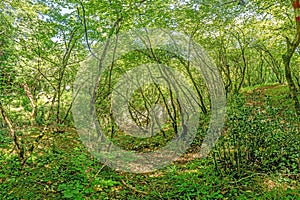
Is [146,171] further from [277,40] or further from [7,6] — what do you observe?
[277,40]

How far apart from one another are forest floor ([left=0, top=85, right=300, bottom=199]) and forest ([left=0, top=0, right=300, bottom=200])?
0.02 metres

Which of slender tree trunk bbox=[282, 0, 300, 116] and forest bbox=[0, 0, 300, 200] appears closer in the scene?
slender tree trunk bbox=[282, 0, 300, 116]

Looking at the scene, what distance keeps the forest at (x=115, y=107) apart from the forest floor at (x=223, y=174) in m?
0.02

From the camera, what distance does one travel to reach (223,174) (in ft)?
12.6

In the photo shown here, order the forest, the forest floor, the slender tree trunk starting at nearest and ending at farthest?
the slender tree trunk < the forest floor < the forest

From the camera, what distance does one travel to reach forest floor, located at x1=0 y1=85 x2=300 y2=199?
129 inches

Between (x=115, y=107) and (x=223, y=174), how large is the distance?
20.1 feet

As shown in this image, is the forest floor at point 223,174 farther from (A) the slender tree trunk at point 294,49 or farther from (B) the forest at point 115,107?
(A) the slender tree trunk at point 294,49

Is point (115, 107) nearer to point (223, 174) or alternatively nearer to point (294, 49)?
point (223, 174)

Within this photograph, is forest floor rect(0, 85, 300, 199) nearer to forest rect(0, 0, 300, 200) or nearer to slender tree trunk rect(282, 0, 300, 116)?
forest rect(0, 0, 300, 200)

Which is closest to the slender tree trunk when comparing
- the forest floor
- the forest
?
the forest

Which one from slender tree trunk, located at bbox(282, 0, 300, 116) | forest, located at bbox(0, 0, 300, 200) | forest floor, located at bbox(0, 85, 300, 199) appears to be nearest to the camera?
slender tree trunk, located at bbox(282, 0, 300, 116)

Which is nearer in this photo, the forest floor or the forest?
the forest floor

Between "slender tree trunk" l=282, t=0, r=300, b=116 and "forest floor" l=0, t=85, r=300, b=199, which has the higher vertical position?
"slender tree trunk" l=282, t=0, r=300, b=116
